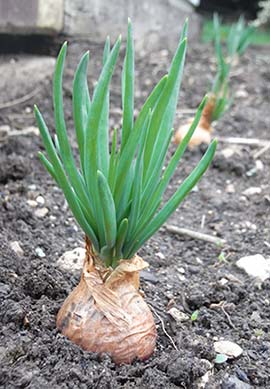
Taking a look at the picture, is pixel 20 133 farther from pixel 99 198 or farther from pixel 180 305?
pixel 99 198

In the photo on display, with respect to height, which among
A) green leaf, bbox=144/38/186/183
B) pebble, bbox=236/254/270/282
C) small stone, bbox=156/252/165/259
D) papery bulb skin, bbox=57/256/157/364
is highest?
green leaf, bbox=144/38/186/183

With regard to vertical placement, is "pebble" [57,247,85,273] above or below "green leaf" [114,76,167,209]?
below

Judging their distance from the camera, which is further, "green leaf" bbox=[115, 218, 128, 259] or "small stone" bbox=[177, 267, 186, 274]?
"small stone" bbox=[177, 267, 186, 274]

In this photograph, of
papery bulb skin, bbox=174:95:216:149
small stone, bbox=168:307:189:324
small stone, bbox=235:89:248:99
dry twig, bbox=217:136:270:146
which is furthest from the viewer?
small stone, bbox=235:89:248:99

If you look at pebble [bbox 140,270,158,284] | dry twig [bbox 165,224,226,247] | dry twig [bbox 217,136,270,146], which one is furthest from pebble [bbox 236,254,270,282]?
dry twig [bbox 217,136,270,146]

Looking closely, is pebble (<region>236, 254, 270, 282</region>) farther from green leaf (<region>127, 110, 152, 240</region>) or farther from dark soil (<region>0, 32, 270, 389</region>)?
green leaf (<region>127, 110, 152, 240</region>)

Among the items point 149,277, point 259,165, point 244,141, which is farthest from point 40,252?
point 244,141

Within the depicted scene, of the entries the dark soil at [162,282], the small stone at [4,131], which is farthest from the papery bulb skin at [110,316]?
the small stone at [4,131]
